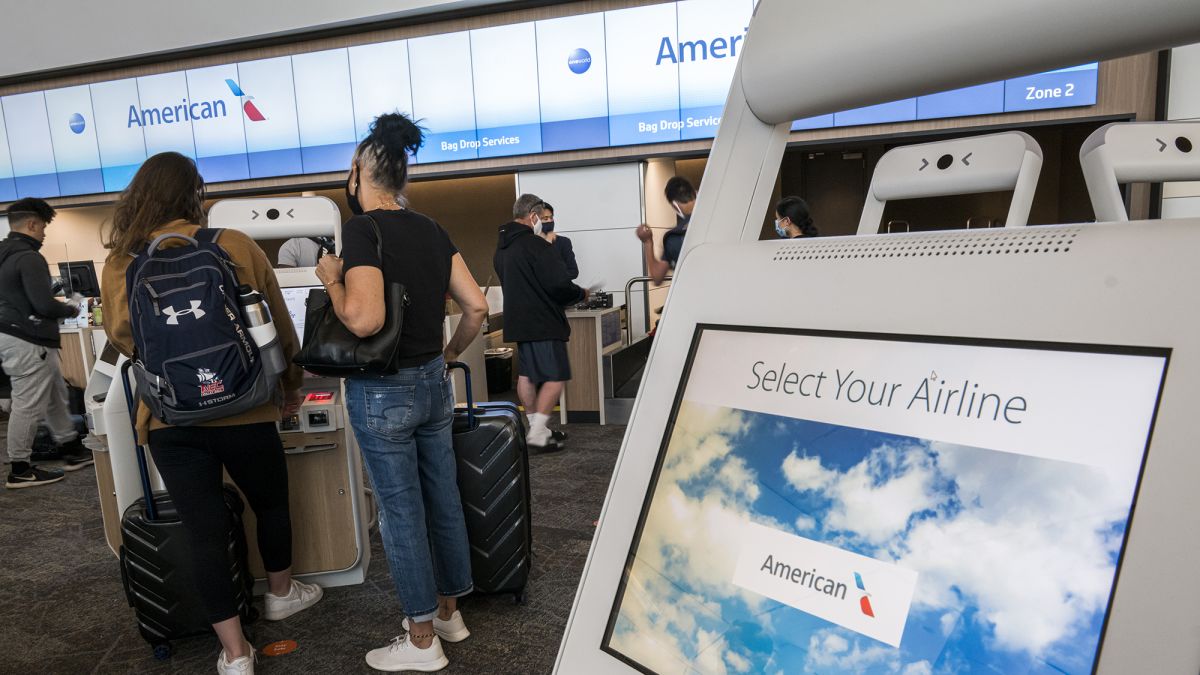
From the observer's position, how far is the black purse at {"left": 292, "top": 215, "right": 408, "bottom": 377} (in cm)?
166

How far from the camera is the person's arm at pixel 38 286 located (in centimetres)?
368

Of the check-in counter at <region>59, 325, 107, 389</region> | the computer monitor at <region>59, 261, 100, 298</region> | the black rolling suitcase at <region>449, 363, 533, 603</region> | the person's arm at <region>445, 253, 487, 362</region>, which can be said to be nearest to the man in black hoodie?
the black rolling suitcase at <region>449, 363, 533, 603</region>

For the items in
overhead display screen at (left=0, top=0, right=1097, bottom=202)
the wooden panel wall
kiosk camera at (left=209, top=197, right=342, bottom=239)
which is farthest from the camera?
overhead display screen at (left=0, top=0, right=1097, bottom=202)

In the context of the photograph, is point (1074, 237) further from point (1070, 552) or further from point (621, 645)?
point (621, 645)

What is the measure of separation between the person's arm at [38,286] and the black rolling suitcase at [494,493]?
2975 millimetres

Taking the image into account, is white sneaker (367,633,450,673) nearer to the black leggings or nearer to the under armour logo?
the black leggings

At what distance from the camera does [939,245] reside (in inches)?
21.1

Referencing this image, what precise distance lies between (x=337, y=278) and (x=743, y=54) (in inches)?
50.8

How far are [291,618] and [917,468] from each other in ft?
7.75

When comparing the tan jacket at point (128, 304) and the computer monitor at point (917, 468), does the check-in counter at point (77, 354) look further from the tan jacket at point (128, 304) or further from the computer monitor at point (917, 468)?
the computer monitor at point (917, 468)

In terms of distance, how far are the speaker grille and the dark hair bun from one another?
56.1 inches

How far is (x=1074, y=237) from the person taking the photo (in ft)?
1.55

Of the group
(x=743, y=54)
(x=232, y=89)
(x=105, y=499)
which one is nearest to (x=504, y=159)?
(x=232, y=89)

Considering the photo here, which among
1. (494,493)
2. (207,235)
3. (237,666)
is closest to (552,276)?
(494,493)
